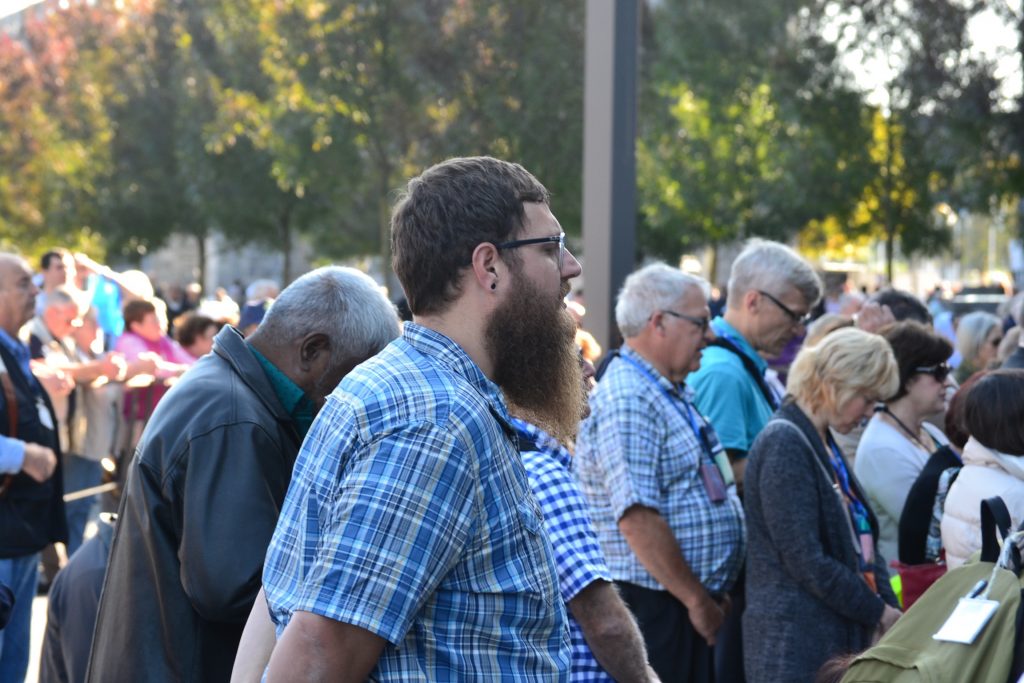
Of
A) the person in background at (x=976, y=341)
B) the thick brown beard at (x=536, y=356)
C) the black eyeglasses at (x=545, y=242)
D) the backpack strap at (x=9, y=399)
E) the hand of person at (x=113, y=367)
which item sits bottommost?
the person in background at (x=976, y=341)

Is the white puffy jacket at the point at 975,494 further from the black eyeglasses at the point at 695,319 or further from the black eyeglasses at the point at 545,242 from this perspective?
the black eyeglasses at the point at 545,242

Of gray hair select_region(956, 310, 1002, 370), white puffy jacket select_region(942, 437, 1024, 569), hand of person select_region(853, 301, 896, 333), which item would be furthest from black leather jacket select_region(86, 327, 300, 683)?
gray hair select_region(956, 310, 1002, 370)

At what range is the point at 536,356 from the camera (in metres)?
2.07

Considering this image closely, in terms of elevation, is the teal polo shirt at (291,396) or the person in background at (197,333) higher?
the teal polo shirt at (291,396)

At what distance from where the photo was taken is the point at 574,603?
298 centimetres

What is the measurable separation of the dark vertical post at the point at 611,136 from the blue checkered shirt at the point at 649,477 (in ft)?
2.86

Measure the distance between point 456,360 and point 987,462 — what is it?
244 centimetres

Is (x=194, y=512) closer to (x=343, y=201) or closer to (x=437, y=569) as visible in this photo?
(x=437, y=569)

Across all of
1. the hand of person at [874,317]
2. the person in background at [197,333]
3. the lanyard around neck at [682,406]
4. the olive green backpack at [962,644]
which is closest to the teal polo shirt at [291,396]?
the olive green backpack at [962,644]

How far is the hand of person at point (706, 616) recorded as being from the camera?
4363 mm

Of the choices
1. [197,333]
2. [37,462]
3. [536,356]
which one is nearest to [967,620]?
[536,356]

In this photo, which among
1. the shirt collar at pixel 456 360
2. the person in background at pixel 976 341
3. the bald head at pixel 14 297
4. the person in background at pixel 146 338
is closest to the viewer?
the shirt collar at pixel 456 360

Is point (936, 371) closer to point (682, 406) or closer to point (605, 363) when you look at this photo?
point (682, 406)

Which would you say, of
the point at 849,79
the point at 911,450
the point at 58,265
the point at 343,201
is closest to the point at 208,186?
the point at 343,201
